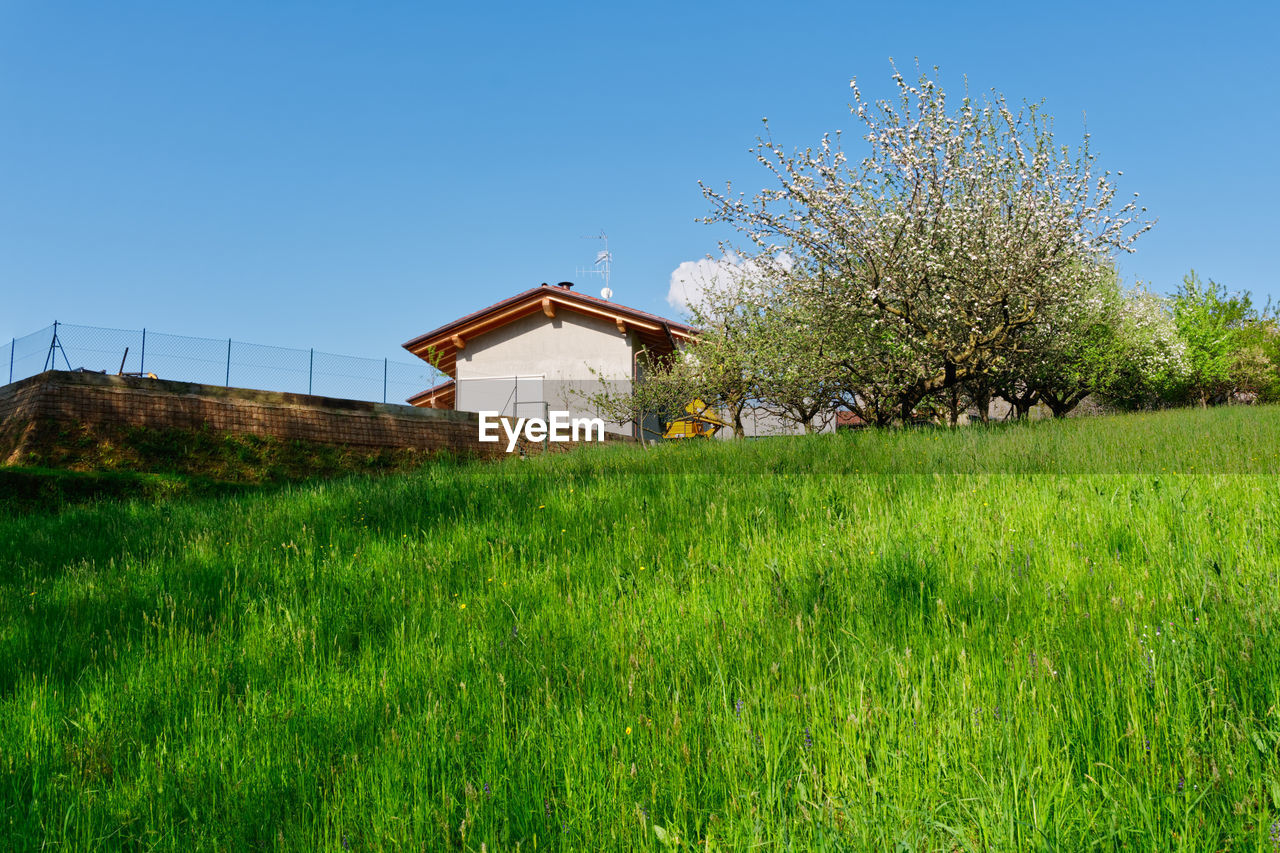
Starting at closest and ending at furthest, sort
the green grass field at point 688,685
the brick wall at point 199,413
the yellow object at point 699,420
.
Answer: the green grass field at point 688,685 → the brick wall at point 199,413 → the yellow object at point 699,420

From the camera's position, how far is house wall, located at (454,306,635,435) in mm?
28922

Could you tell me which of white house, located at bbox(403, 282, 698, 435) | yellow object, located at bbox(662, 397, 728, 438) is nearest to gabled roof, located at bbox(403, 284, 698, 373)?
white house, located at bbox(403, 282, 698, 435)

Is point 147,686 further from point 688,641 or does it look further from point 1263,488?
point 1263,488

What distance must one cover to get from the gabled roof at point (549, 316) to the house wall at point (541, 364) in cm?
43

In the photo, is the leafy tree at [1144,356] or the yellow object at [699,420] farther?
the leafy tree at [1144,356]

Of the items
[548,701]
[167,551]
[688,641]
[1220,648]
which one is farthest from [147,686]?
[1220,648]

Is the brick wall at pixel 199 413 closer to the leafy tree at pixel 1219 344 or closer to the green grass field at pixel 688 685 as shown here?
the green grass field at pixel 688 685

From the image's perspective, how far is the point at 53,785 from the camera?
242cm

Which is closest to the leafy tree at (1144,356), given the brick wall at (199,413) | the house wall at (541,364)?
the house wall at (541,364)

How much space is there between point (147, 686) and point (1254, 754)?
164 inches

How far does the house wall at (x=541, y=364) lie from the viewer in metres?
28.9

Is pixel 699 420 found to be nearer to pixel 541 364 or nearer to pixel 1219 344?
pixel 541 364

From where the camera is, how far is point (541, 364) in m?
30.0

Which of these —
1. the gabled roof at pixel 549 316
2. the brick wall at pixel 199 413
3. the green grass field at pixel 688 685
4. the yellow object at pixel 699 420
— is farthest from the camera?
the gabled roof at pixel 549 316
